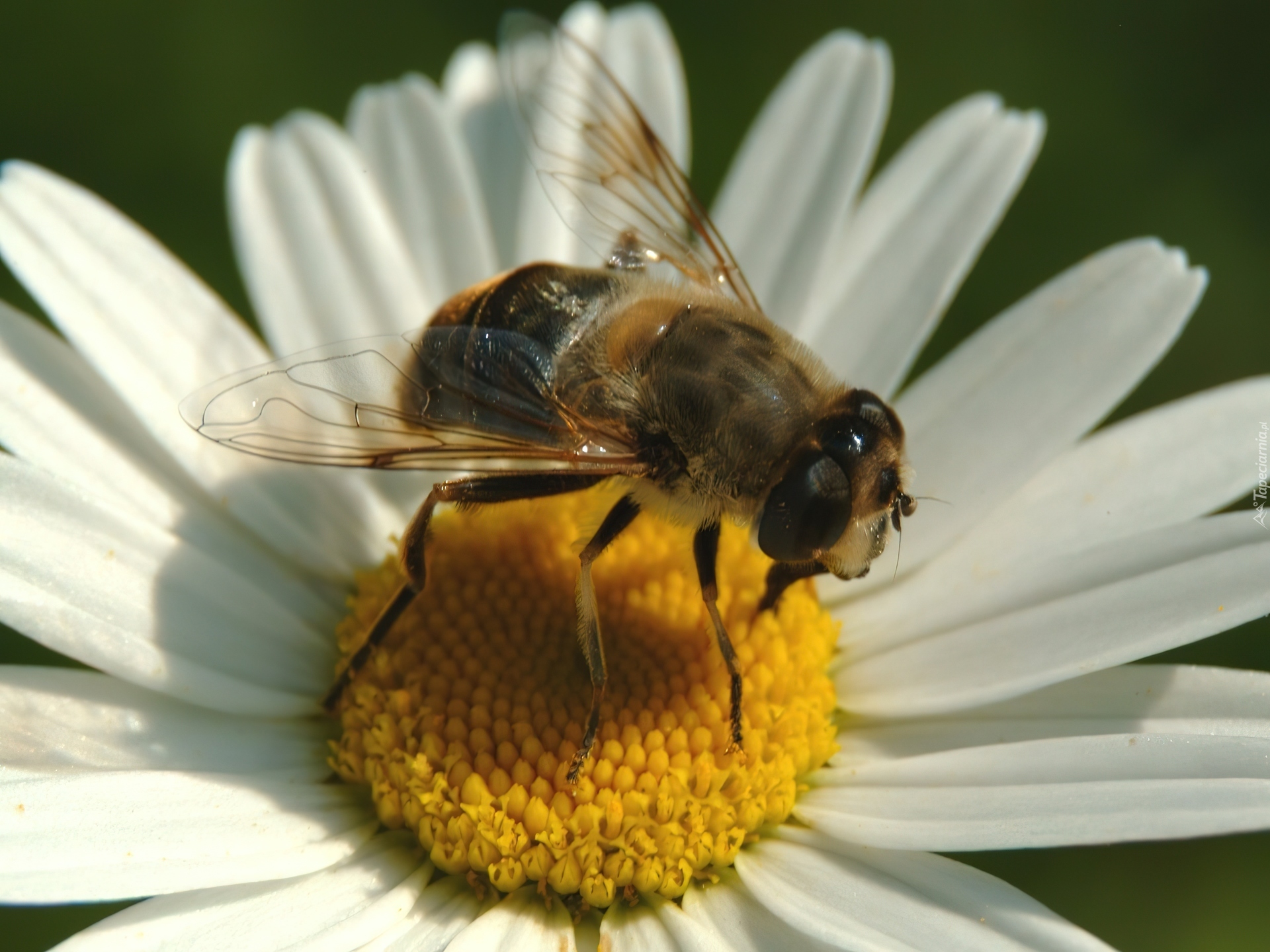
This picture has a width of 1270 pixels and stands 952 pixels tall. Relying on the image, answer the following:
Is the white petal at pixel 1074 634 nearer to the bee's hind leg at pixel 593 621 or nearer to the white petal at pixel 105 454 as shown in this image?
the bee's hind leg at pixel 593 621

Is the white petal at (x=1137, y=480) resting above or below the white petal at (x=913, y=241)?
below

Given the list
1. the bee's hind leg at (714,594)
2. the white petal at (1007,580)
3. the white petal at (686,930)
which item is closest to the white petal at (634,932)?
the white petal at (686,930)

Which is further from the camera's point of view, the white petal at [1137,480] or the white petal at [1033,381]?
the white petal at [1033,381]

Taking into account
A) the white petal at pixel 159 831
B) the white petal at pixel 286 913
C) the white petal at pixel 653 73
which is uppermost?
the white petal at pixel 653 73

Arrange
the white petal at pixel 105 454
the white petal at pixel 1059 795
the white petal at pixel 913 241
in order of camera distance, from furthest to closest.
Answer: the white petal at pixel 913 241, the white petal at pixel 105 454, the white petal at pixel 1059 795

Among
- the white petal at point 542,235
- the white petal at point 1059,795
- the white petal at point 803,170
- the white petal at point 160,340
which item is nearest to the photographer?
the white petal at point 1059,795

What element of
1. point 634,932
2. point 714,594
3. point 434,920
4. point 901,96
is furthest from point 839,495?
point 901,96

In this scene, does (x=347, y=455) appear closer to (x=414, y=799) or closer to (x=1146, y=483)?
(x=414, y=799)
